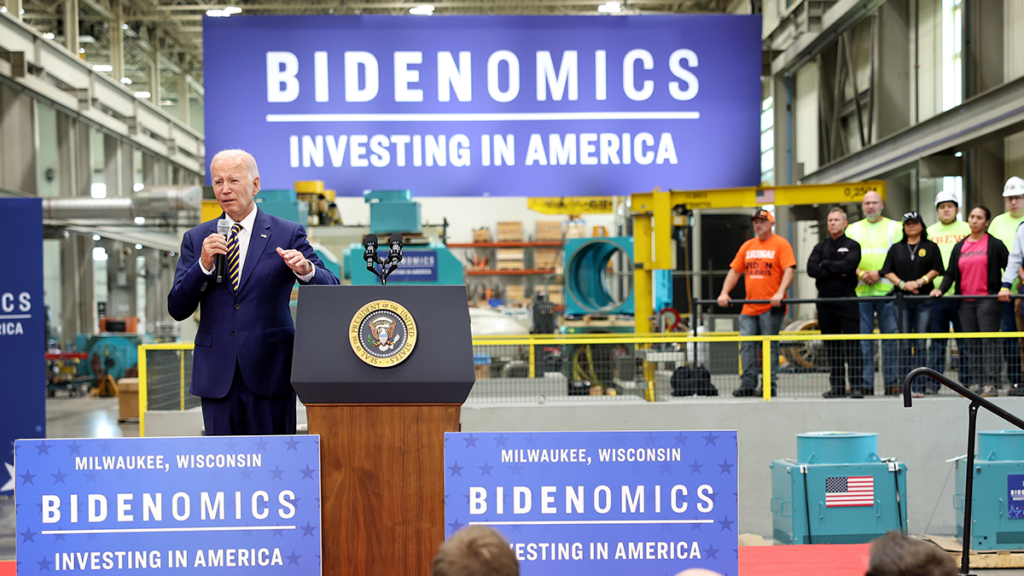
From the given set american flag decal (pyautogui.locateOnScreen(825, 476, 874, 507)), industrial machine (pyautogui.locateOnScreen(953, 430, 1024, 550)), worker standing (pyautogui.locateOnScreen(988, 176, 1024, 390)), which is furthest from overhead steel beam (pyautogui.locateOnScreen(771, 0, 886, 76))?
american flag decal (pyautogui.locateOnScreen(825, 476, 874, 507))

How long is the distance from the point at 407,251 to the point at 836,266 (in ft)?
13.7

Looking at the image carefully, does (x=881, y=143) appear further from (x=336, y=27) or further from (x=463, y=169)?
(x=336, y=27)

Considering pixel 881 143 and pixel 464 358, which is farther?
pixel 881 143

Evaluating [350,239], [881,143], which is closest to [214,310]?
[350,239]

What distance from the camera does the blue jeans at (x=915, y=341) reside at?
239 inches

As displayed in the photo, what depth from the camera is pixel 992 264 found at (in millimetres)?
6133

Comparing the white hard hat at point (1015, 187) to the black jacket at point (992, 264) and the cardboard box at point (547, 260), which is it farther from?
the cardboard box at point (547, 260)

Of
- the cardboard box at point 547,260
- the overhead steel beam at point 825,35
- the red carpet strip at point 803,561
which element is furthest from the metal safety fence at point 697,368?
the cardboard box at point 547,260

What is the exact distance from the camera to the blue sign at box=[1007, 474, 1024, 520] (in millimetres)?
4477

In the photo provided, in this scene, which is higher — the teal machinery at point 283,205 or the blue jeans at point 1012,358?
the teal machinery at point 283,205

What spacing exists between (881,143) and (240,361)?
35.7 ft

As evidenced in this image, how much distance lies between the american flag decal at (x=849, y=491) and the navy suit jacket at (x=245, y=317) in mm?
3483

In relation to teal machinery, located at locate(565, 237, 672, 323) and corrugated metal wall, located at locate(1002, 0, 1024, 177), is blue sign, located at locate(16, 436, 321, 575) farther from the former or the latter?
corrugated metal wall, located at locate(1002, 0, 1024, 177)

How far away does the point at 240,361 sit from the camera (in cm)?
238
